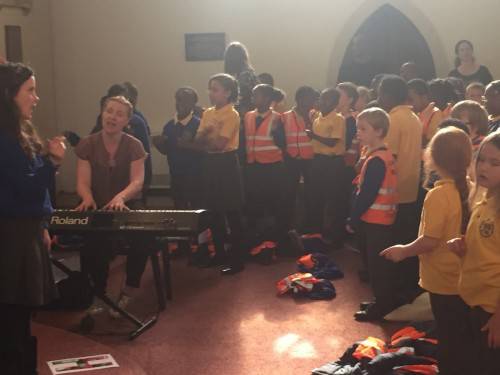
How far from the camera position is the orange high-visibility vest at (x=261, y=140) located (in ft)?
19.9

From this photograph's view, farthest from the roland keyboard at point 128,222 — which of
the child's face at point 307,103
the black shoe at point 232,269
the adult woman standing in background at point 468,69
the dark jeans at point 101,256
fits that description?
the adult woman standing in background at point 468,69

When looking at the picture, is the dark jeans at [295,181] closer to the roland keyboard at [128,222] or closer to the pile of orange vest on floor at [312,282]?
the pile of orange vest on floor at [312,282]

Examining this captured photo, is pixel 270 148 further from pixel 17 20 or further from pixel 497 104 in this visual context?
pixel 17 20

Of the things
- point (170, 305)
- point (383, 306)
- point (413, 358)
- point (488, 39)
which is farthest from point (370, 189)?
point (488, 39)

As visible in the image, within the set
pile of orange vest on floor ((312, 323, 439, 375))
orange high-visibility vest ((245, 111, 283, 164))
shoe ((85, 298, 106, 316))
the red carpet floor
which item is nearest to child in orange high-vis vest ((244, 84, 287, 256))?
orange high-visibility vest ((245, 111, 283, 164))

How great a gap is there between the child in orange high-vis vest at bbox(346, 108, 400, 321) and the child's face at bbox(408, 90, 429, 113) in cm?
110

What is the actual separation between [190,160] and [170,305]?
1.60m

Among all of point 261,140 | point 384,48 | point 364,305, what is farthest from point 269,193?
point 384,48

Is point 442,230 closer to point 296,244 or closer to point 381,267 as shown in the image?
point 381,267

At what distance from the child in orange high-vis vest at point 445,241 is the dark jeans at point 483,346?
141 millimetres

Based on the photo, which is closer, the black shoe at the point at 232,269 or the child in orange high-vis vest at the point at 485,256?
the child in orange high-vis vest at the point at 485,256

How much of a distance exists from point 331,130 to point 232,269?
1.56m

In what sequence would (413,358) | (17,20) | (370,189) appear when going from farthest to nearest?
(17,20) → (370,189) → (413,358)

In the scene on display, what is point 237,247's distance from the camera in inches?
225
